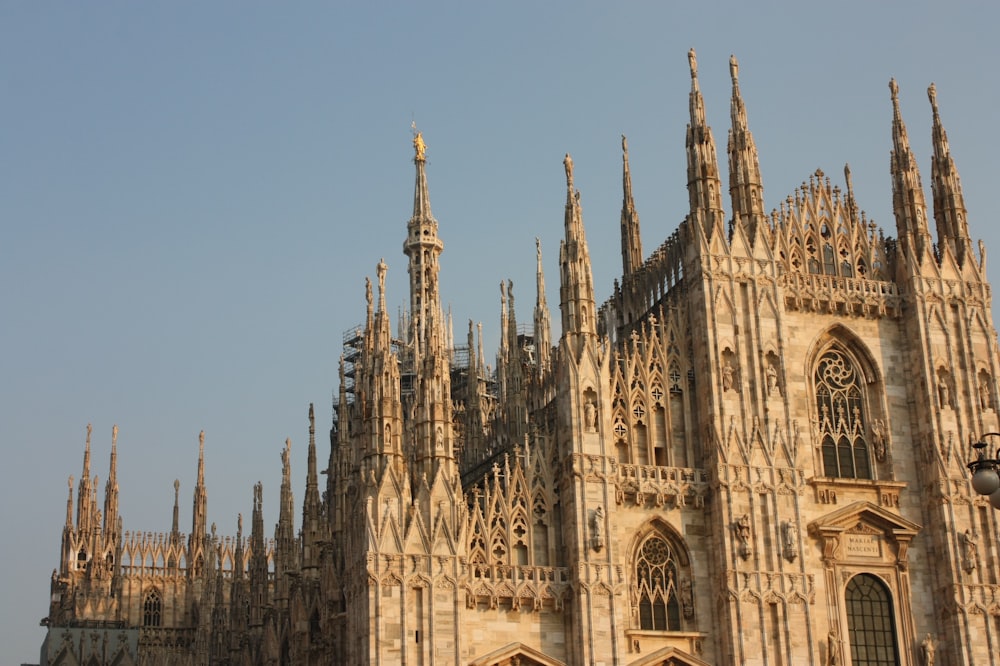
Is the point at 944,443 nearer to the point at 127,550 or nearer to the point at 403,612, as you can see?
the point at 403,612

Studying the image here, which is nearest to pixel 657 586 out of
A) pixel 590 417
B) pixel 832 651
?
pixel 590 417

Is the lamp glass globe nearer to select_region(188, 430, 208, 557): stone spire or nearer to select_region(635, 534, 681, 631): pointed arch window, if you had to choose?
select_region(635, 534, 681, 631): pointed arch window

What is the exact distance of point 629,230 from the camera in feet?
162

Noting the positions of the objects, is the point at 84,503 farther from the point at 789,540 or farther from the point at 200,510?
the point at 789,540

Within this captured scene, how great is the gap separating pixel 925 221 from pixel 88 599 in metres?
53.7

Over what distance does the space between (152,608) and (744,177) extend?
168 feet

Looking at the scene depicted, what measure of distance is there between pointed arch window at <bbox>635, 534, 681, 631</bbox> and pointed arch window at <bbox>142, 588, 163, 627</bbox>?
1919 inches

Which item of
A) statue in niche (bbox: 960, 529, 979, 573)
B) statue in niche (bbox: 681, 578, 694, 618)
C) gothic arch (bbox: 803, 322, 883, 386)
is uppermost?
gothic arch (bbox: 803, 322, 883, 386)

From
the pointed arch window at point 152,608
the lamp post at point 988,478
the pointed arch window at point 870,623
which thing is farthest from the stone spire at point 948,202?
the pointed arch window at point 152,608

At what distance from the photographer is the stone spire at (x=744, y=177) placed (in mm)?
42562

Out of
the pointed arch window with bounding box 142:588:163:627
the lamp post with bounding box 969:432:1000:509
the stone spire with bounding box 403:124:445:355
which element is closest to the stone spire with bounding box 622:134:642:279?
the stone spire with bounding box 403:124:445:355

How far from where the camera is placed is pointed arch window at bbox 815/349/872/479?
4134 cm

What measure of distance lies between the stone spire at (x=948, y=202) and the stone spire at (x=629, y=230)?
1006cm

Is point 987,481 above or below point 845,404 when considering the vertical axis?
below
